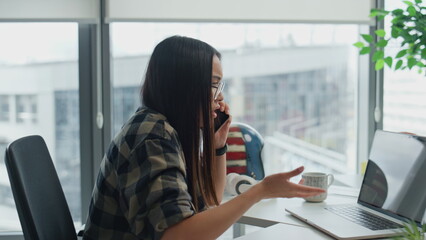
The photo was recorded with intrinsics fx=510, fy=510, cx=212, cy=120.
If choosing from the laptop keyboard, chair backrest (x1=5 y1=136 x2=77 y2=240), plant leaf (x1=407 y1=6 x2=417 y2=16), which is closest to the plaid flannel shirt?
chair backrest (x1=5 y1=136 x2=77 y2=240)

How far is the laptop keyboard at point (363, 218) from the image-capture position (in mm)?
1478

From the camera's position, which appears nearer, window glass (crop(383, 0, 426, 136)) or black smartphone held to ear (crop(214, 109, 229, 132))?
black smartphone held to ear (crop(214, 109, 229, 132))

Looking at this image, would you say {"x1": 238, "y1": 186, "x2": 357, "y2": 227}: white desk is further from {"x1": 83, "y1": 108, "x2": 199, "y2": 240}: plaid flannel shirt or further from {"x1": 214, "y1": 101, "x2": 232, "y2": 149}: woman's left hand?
{"x1": 83, "y1": 108, "x2": 199, "y2": 240}: plaid flannel shirt

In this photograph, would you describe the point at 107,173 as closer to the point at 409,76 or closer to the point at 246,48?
the point at 246,48

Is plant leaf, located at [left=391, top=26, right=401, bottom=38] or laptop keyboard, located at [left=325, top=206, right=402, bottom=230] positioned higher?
plant leaf, located at [left=391, top=26, right=401, bottom=38]

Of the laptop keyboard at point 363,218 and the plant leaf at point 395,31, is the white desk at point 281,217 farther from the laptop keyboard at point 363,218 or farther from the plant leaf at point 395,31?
the plant leaf at point 395,31

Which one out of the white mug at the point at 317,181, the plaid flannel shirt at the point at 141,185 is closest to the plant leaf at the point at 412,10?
the white mug at the point at 317,181

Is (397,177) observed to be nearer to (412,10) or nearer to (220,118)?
(220,118)

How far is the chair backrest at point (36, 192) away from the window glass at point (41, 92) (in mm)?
1278

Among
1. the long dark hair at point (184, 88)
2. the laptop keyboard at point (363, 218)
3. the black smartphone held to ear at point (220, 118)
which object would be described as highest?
the long dark hair at point (184, 88)

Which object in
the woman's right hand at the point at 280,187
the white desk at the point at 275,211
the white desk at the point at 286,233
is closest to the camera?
the woman's right hand at the point at 280,187

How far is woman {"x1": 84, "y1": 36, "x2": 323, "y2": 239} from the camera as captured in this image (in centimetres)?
115

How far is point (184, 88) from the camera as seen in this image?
129 centimetres

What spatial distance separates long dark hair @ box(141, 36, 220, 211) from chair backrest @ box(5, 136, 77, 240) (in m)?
0.33
